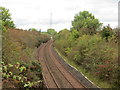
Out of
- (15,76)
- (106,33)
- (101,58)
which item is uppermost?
(106,33)

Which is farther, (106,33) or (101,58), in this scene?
(106,33)

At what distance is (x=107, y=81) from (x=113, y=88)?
266cm

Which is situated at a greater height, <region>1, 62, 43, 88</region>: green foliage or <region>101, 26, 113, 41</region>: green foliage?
<region>101, 26, 113, 41</region>: green foliage

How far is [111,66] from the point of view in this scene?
14.5m

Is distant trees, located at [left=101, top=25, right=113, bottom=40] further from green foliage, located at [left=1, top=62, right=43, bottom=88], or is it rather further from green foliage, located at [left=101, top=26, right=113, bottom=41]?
green foliage, located at [left=1, top=62, right=43, bottom=88]

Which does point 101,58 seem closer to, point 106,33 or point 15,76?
point 106,33

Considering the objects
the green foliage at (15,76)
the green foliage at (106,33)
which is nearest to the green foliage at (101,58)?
the green foliage at (106,33)

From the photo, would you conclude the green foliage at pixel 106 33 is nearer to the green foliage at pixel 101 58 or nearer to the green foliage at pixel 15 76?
the green foliage at pixel 101 58

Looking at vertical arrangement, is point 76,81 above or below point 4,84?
below

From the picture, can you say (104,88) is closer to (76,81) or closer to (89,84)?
(89,84)

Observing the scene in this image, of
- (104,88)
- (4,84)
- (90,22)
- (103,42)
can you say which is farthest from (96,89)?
(90,22)

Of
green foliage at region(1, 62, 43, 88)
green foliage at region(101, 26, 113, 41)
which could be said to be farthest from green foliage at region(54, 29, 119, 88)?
green foliage at region(1, 62, 43, 88)

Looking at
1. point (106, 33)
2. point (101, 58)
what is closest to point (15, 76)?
point (101, 58)

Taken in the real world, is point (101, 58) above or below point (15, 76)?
below
